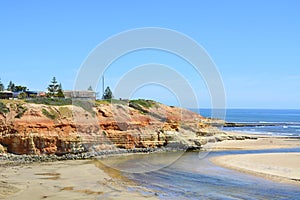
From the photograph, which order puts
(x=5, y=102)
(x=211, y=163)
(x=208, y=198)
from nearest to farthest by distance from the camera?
(x=208, y=198)
(x=211, y=163)
(x=5, y=102)

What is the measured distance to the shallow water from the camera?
18.7m

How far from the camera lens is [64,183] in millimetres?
20656

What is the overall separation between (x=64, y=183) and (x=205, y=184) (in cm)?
813

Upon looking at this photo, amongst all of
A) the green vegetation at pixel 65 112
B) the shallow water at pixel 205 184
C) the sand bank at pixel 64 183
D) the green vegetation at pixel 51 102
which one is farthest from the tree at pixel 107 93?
the sand bank at pixel 64 183

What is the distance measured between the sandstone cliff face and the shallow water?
6.82 metres

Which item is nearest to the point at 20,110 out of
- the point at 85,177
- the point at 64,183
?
the point at 85,177

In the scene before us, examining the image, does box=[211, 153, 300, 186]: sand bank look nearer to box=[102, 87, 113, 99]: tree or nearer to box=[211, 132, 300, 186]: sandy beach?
box=[211, 132, 300, 186]: sandy beach

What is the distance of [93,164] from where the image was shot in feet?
92.5

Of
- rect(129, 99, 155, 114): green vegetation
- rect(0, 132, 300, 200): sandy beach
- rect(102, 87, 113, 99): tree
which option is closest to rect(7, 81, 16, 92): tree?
rect(102, 87, 113, 99): tree

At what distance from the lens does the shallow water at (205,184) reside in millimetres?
18703

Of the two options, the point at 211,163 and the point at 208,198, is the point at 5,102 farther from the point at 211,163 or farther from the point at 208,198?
the point at 208,198

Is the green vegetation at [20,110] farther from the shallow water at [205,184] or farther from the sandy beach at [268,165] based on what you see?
the sandy beach at [268,165]

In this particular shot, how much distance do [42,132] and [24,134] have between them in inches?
66.4

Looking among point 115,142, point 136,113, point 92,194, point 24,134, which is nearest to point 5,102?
point 24,134
